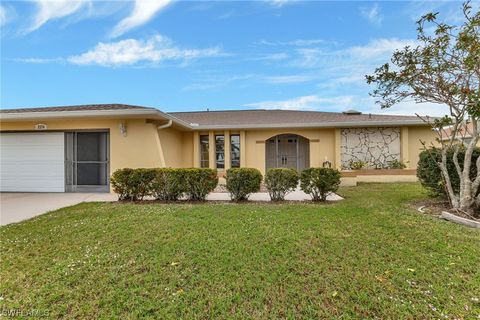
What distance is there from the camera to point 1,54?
9.09 metres

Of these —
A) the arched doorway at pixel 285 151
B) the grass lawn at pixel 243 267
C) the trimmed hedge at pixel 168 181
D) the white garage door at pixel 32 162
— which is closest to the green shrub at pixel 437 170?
the grass lawn at pixel 243 267

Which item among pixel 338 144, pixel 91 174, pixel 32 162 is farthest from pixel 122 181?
pixel 338 144

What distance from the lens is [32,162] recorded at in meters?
10.9

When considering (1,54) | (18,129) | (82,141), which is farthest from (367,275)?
(18,129)

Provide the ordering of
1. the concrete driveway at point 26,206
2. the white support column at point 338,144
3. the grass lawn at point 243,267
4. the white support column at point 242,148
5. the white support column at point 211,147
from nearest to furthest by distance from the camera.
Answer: the grass lawn at point 243,267 → the concrete driveway at point 26,206 → the white support column at point 338,144 → the white support column at point 242,148 → the white support column at point 211,147

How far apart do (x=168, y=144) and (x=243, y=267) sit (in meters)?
9.70

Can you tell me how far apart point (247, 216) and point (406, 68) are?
5.50 m

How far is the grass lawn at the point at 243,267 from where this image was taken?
9.29ft

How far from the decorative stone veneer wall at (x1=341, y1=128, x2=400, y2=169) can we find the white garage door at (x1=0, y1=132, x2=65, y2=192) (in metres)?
13.6

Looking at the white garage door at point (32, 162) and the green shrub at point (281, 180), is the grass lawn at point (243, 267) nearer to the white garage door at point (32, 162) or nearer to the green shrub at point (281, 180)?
the green shrub at point (281, 180)

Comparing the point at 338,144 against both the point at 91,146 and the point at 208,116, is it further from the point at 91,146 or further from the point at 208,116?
the point at 91,146

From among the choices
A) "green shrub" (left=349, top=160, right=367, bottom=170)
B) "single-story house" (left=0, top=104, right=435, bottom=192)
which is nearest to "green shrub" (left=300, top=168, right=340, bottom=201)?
"single-story house" (left=0, top=104, right=435, bottom=192)

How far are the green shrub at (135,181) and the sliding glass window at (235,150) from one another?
24.2 feet

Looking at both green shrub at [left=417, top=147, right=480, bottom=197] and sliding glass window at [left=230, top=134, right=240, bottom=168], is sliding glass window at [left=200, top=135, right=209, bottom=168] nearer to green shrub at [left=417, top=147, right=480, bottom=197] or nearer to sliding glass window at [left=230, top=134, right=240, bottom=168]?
sliding glass window at [left=230, top=134, right=240, bottom=168]
